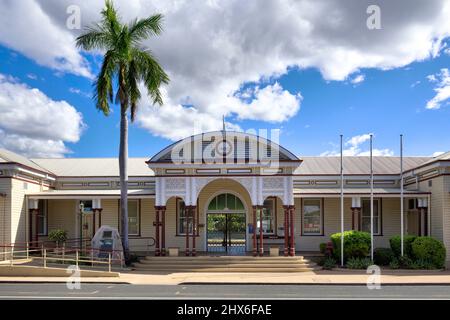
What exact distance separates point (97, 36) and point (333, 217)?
15427mm

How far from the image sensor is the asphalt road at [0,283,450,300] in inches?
514

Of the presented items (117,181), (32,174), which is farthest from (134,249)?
(32,174)

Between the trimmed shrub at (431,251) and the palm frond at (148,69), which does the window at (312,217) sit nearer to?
the trimmed shrub at (431,251)

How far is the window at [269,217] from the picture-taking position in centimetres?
2469

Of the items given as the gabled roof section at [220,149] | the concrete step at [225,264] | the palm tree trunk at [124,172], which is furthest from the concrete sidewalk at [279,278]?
the gabled roof section at [220,149]

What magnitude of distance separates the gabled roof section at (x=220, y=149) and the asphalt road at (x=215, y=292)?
736 cm

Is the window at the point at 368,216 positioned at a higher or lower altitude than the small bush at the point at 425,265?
higher

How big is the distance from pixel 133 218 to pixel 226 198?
17.8 feet

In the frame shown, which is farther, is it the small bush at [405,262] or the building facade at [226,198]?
the building facade at [226,198]

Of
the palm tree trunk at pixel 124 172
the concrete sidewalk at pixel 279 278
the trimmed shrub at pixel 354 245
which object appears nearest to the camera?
the concrete sidewalk at pixel 279 278

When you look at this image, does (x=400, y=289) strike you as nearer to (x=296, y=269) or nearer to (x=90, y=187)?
(x=296, y=269)

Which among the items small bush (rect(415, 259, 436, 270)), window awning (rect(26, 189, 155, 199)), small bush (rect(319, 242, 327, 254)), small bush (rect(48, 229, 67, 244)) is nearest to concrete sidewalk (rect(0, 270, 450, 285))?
small bush (rect(415, 259, 436, 270))

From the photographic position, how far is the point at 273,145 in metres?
21.8

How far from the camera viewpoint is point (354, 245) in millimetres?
20625
